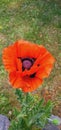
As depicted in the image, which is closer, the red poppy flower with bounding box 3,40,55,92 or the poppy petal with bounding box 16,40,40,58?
the red poppy flower with bounding box 3,40,55,92

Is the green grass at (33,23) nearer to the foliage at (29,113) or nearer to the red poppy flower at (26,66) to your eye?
the foliage at (29,113)

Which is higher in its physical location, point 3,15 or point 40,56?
point 40,56

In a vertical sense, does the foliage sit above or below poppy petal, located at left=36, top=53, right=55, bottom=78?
below

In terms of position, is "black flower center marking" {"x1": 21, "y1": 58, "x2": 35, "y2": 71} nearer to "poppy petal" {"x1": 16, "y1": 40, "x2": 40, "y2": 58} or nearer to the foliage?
"poppy petal" {"x1": 16, "y1": 40, "x2": 40, "y2": 58}

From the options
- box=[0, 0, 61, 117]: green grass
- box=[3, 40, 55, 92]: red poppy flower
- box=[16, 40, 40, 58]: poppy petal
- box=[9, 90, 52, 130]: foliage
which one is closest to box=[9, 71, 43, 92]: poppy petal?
box=[3, 40, 55, 92]: red poppy flower

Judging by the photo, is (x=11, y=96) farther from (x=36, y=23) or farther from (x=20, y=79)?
(x=20, y=79)

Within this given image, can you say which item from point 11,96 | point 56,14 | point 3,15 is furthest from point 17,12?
point 11,96
